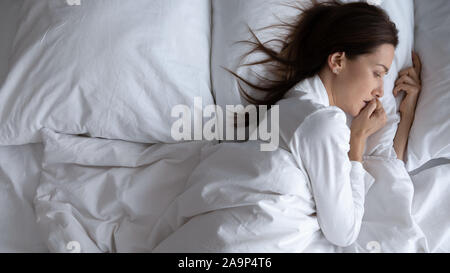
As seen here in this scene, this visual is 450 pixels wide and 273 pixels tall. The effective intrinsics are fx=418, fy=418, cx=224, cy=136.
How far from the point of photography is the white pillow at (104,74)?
3.55 feet

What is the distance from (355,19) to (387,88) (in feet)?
0.73

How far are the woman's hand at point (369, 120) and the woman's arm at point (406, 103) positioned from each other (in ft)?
0.25

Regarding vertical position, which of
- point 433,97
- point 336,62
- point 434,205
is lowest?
point 434,205

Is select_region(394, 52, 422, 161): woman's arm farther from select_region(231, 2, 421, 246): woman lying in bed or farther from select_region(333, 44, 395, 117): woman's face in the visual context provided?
select_region(333, 44, 395, 117): woman's face

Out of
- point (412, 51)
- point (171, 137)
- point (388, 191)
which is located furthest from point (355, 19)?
point (171, 137)

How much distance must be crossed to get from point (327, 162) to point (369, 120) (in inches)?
11.0

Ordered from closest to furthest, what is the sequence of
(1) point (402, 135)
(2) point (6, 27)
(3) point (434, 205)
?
(3) point (434, 205), (1) point (402, 135), (2) point (6, 27)

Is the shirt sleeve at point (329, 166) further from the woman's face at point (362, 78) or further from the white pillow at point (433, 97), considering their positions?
the white pillow at point (433, 97)

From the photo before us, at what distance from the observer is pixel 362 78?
1062 millimetres

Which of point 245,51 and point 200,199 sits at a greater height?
point 245,51

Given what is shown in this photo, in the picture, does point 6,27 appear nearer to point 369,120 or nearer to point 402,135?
point 369,120

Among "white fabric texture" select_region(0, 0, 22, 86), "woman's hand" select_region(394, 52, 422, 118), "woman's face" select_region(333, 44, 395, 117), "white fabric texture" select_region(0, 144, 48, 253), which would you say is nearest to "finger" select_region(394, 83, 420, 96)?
"woman's hand" select_region(394, 52, 422, 118)

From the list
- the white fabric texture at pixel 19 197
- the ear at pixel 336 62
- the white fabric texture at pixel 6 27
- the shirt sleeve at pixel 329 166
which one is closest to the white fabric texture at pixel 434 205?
the shirt sleeve at pixel 329 166

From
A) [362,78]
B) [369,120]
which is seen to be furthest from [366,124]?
[362,78]
